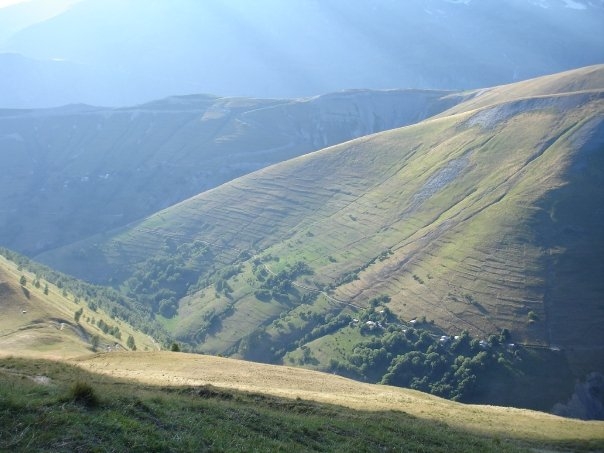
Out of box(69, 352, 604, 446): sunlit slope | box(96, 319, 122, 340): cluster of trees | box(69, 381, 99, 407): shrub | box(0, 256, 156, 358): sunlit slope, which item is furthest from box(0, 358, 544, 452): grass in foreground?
box(96, 319, 122, 340): cluster of trees

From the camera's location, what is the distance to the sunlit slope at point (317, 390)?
49.2 meters

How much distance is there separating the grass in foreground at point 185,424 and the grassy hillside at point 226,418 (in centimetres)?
6

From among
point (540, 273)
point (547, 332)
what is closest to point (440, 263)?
point (540, 273)

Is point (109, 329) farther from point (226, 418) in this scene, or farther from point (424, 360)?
point (226, 418)

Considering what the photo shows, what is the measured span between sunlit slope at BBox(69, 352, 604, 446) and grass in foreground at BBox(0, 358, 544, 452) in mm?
7411

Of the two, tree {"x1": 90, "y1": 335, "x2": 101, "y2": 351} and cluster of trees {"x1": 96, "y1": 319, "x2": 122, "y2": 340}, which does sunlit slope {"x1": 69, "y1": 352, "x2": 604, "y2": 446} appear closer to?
tree {"x1": 90, "y1": 335, "x2": 101, "y2": 351}

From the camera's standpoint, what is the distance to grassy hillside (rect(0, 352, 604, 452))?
22422 millimetres

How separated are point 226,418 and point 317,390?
104 ft

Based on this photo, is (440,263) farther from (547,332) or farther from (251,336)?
(251,336)

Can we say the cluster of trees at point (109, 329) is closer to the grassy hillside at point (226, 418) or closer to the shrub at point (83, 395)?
the grassy hillside at point (226, 418)

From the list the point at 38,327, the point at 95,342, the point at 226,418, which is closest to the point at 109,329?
the point at 95,342

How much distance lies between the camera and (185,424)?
2603 cm

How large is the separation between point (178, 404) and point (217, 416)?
7.57 ft

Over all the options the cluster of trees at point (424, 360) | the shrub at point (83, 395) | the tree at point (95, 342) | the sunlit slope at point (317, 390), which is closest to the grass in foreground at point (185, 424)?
the shrub at point (83, 395)
